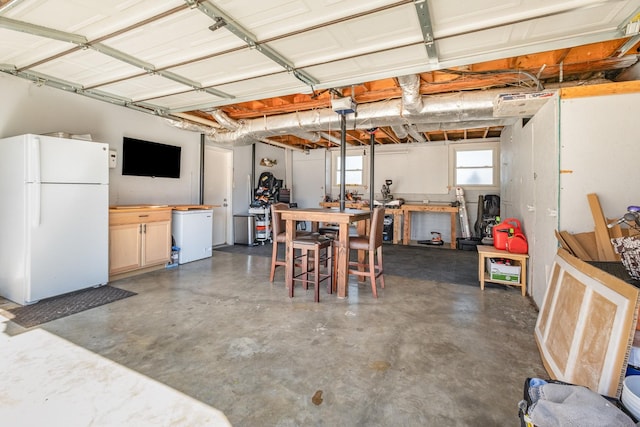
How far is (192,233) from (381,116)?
3.63 metres

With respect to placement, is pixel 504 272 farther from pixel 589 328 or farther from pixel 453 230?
pixel 453 230

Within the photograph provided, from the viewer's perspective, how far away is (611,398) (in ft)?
4.14

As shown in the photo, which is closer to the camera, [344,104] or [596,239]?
[596,239]

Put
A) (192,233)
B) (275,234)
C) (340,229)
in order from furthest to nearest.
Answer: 1. (192,233)
2. (275,234)
3. (340,229)

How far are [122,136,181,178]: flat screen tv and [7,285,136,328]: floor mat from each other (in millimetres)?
1973

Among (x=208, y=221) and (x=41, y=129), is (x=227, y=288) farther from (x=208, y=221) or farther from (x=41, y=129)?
(x=41, y=129)

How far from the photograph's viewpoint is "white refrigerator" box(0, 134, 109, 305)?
3025mm

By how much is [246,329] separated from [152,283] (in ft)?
6.65

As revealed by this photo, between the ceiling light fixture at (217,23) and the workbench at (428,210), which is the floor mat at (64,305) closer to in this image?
the ceiling light fixture at (217,23)

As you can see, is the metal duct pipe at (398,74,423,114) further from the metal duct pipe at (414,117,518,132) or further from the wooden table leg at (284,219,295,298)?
the wooden table leg at (284,219,295,298)

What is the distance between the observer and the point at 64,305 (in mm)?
3010

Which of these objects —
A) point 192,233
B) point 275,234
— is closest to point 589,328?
point 275,234

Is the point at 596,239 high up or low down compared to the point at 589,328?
up

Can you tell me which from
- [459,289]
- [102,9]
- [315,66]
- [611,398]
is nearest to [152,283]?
[102,9]
